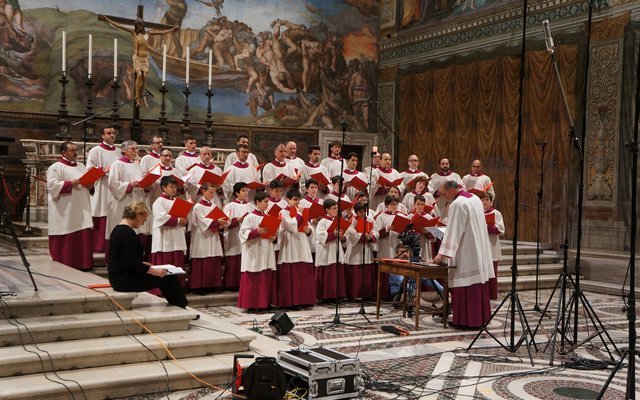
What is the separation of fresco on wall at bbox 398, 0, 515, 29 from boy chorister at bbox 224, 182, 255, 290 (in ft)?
31.0

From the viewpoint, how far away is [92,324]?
22.6 ft

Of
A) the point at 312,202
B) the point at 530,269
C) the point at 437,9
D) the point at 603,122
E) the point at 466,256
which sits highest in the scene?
the point at 437,9

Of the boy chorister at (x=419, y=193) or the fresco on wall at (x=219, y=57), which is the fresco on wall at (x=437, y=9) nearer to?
the fresco on wall at (x=219, y=57)

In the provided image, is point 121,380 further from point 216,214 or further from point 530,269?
point 530,269

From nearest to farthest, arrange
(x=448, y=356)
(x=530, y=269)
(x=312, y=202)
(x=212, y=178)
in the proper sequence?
(x=448, y=356), (x=212, y=178), (x=312, y=202), (x=530, y=269)

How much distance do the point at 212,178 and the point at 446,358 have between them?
474 centimetres

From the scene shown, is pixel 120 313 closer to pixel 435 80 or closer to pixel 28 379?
pixel 28 379

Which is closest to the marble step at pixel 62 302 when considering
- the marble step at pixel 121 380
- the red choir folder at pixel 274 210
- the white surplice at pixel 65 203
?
the marble step at pixel 121 380

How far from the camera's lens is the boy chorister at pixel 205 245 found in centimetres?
1047

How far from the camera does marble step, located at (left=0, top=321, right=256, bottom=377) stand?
618 centimetres

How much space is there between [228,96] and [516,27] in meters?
7.56

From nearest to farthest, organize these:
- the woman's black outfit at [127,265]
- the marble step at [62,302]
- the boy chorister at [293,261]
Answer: the marble step at [62,302] → the woman's black outfit at [127,265] → the boy chorister at [293,261]

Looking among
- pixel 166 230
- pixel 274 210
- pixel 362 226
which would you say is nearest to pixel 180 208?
pixel 166 230

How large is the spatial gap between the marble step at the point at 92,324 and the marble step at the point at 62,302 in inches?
2.7
